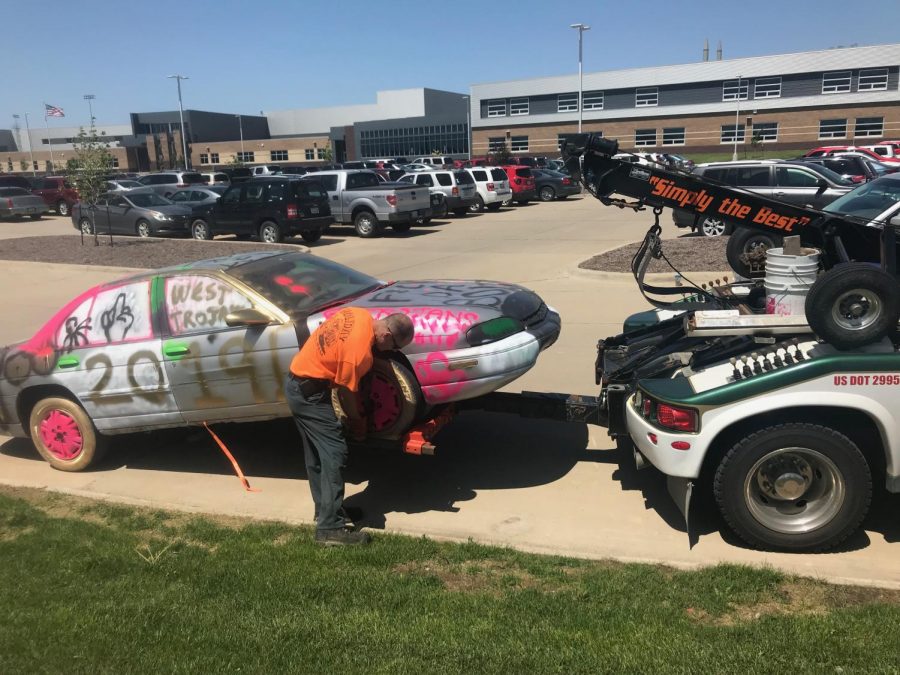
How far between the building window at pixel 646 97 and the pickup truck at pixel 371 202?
2362 inches

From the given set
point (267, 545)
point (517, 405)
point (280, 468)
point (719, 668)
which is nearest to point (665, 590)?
point (719, 668)

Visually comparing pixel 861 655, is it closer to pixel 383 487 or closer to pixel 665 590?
pixel 665 590

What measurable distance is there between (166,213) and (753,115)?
209ft

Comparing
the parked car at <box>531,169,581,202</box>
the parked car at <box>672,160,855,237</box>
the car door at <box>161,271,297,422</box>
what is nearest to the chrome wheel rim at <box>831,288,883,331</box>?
the car door at <box>161,271,297,422</box>

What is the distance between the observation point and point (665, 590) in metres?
3.76

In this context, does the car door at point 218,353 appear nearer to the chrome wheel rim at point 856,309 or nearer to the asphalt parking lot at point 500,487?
the asphalt parking lot at point 500,487

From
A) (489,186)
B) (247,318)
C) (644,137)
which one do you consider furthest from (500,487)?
(644,137)

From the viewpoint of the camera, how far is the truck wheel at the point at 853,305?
385 cm

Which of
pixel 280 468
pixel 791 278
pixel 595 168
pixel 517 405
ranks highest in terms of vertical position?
pixel 595 168

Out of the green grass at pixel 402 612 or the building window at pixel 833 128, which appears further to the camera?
the building window at pixel 833 128

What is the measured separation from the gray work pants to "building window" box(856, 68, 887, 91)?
75679 millimetres

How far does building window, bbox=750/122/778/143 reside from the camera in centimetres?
6981

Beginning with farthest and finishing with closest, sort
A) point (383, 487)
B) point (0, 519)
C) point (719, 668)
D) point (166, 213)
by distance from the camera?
point (166, 213), point (383, 487), point (0, 519), point (719, 668)

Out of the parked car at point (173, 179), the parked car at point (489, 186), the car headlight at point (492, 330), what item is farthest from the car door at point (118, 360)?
the parked car at point (173, 179)
